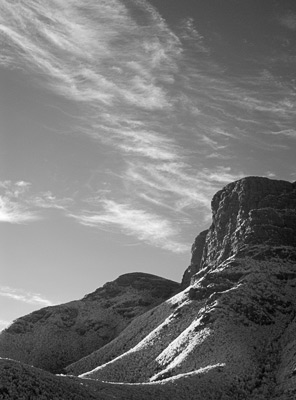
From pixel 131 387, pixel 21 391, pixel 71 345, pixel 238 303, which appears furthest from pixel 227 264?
pixel 21 391

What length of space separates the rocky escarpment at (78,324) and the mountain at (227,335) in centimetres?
1908

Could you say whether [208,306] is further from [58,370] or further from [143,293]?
[143,293]

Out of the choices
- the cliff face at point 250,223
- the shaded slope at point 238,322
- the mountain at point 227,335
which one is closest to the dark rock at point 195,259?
the cliff face at point 250,223

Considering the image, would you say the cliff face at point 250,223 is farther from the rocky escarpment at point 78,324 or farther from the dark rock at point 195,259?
the rocky escarpment at point 78,324

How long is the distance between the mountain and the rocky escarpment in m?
19.1

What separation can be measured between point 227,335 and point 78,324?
73.6 metres

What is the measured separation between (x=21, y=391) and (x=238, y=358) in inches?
2021

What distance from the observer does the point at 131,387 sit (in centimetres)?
6000

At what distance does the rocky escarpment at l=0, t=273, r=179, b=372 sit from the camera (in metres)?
131

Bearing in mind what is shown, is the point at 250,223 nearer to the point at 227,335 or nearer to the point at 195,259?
the point at 195,259

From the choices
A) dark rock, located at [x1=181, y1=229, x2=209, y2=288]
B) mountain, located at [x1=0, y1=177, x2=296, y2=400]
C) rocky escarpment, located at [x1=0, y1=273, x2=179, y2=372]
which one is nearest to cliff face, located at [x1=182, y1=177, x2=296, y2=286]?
dark rock, located at [x1=181, y1=229, x2=209, y2=288]

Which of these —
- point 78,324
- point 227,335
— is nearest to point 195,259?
point 78,324

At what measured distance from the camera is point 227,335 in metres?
90.6

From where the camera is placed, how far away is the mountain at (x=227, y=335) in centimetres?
6562
